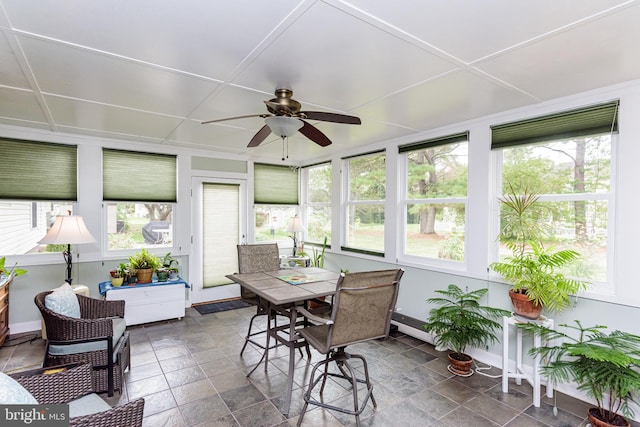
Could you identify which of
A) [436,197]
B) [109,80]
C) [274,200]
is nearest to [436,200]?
[436,197]

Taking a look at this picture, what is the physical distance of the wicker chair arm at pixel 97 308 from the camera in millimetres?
2885

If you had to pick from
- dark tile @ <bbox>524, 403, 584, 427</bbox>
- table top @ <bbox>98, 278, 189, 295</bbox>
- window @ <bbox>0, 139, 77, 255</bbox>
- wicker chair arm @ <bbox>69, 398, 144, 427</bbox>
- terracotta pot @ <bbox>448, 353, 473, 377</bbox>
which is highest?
window @ <bbox>0, 139, 77, 255</bbox>

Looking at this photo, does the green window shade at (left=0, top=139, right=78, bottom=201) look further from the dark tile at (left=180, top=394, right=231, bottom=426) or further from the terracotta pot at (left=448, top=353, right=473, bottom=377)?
the terracotta pot at (left=448, top=353, right=473, bottom=377)

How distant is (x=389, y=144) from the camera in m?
4.25

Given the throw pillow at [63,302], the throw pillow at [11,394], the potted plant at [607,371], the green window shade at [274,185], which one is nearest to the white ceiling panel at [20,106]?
the throw pillow at [63,302]

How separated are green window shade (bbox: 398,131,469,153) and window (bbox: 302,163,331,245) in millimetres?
1743

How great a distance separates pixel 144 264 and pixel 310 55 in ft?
12.0

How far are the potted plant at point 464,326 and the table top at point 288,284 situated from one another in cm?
120

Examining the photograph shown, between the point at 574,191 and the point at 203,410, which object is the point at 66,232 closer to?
the point at 203,410

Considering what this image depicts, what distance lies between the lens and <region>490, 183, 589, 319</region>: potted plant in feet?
8.25

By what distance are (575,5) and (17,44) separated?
2.96 m

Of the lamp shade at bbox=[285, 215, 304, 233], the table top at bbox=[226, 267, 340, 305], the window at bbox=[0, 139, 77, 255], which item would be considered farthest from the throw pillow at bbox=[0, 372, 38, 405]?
the lamp shade at bbox=[285, 215, 304, 233]

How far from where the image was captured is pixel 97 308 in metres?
2.92

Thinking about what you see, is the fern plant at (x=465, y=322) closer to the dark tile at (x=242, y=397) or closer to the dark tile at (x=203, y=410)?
the dark tile at (x=242, y=397)
